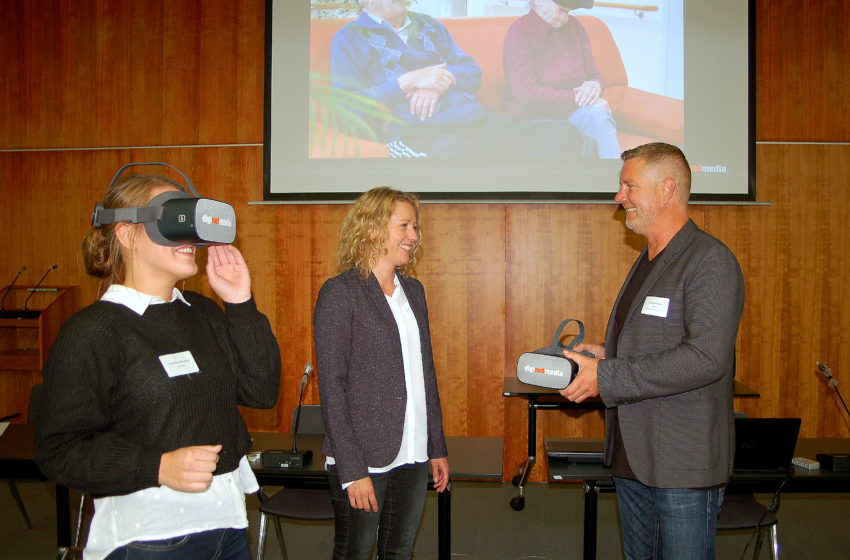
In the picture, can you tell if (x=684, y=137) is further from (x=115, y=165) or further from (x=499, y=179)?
(x=115, y=165)

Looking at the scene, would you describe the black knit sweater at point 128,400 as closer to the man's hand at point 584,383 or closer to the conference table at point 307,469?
the man's hand at point 584,383

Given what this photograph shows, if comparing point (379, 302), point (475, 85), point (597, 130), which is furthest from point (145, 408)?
point (597, 130)

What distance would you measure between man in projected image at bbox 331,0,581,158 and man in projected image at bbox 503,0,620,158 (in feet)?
0.42

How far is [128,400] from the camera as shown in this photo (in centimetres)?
126

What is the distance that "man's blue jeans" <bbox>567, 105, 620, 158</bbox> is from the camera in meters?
4.40

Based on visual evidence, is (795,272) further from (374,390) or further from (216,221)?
(216,221)

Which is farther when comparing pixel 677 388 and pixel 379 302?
pixel 379 302

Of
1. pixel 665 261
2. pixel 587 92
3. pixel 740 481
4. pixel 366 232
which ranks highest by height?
pixel 587 92

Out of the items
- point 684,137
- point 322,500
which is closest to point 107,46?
point 322,500

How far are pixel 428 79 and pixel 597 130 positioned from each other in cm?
121

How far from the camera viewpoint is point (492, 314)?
4.53 meters

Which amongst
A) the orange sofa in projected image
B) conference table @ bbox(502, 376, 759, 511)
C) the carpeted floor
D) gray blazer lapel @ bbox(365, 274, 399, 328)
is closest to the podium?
the carpeted floor

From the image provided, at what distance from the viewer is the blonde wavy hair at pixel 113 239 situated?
1.39m

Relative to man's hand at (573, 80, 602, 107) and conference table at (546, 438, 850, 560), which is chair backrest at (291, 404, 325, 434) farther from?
man's hand at (573, 80, 602, 107)
